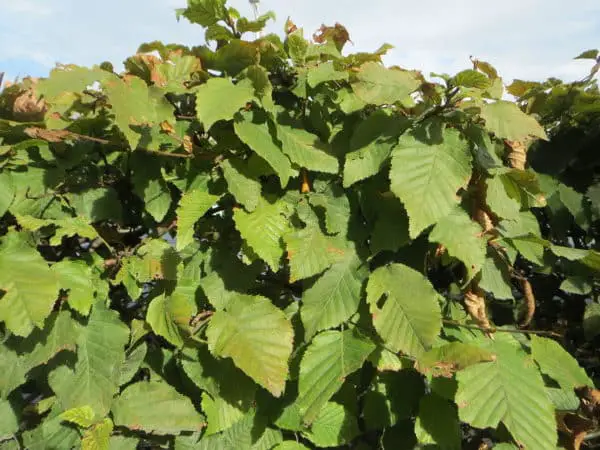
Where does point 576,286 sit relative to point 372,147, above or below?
below

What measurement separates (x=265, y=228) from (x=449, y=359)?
665 millimetres

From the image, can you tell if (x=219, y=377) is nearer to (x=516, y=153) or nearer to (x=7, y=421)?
(x=7, y=421)

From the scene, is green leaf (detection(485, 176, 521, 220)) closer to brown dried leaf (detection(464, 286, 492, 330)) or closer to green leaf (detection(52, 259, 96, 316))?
brown dried leaf (detection(464, 286, 492, 330))

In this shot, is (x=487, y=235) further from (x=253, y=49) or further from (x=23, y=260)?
(x=23, y=260)

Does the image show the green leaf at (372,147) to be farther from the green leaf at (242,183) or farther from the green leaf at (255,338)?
the green leaf at (255,338)

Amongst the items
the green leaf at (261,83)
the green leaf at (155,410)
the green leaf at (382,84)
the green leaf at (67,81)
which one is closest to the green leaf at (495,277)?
the green leaf at (382,84)

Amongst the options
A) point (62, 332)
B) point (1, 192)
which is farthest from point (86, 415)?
point (1, 192)

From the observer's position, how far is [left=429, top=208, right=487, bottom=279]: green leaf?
1523mm

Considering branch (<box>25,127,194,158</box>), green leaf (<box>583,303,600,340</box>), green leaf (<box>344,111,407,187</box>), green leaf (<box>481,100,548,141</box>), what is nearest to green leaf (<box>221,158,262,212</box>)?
branch (<box>25,127,194,158</box>)

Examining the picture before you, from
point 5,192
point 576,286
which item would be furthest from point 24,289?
→ point 576,286

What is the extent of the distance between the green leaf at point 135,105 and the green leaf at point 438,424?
1236 mm

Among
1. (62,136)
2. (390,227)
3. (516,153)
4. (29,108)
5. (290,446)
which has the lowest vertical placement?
(290,446)

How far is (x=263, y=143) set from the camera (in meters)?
1.59

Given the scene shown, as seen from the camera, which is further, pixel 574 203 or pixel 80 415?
pixel 574 203
